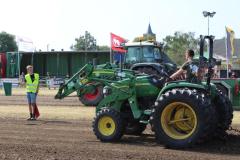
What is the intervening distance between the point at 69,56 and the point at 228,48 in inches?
604

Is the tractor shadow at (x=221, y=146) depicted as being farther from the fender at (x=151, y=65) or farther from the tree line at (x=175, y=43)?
the tree line at (x=175, y=43)

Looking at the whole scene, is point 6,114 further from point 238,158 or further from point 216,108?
point 238,158

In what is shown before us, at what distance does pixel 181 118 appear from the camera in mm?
8727

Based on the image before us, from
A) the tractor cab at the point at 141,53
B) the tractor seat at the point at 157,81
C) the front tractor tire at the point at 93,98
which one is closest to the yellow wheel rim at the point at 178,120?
the tractor seat at the point at 157,81

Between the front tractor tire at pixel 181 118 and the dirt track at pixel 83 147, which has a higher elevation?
the front tractor tire at pixel 181 118

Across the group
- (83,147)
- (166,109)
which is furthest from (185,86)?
(83,147)

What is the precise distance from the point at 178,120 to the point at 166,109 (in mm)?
295

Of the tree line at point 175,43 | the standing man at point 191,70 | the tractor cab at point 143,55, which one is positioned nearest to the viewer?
the standing man at point 191,70

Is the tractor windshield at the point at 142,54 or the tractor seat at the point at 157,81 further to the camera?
the tractor windshield at the point at 142,54

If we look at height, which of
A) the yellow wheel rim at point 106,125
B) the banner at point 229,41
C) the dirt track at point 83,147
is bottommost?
the dirt track at point 83,147

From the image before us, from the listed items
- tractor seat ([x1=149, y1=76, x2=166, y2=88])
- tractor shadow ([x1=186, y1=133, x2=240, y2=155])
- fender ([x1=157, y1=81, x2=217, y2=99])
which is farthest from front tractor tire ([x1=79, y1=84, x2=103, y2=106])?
fender ([x1=157, y1=81, x2=217, y2=99])

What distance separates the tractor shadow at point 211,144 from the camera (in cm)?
827

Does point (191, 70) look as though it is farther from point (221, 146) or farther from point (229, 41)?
point (229, 41)

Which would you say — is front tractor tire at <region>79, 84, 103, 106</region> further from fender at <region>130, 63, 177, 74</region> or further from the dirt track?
the dirt track
